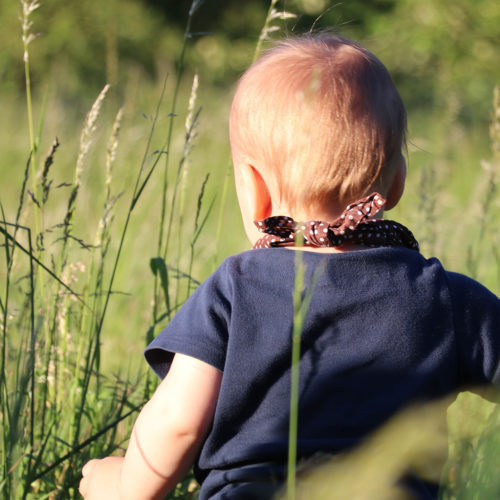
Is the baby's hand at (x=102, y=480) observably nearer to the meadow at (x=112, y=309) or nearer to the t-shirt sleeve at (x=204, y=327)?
the meadow at (x=112, y=309)

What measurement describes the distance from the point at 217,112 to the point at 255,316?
7.85 meters

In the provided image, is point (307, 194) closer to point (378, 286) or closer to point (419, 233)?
point (378, 286)

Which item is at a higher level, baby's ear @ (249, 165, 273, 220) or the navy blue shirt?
baby's ear @ (249, 165, 273, 220)

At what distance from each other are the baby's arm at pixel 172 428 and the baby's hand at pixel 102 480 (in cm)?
5

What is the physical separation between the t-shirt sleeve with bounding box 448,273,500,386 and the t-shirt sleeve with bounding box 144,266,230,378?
45 centimetres

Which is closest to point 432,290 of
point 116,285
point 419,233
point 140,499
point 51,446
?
point 140,499

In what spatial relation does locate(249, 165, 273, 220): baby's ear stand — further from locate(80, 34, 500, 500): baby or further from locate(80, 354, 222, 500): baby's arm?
locate(80, 354, 222, 500): baby's arm

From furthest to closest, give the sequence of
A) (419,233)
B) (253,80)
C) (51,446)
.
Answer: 1. (419,233)
2. (51,446)
3. (253,80)

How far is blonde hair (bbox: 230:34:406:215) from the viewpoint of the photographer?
4.69 feet

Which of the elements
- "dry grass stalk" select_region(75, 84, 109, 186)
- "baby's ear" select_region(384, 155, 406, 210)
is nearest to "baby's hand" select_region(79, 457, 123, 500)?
"dry grass stalk" select_region(75, 84, 109, 186)

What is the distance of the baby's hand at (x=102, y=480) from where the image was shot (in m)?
1.48

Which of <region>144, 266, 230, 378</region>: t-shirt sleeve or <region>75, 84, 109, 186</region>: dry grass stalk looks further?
<region>75, 84, 109, 186</region>: dry grass stalk

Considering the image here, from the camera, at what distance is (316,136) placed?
142cm

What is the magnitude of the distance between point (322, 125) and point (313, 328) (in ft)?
1.30
